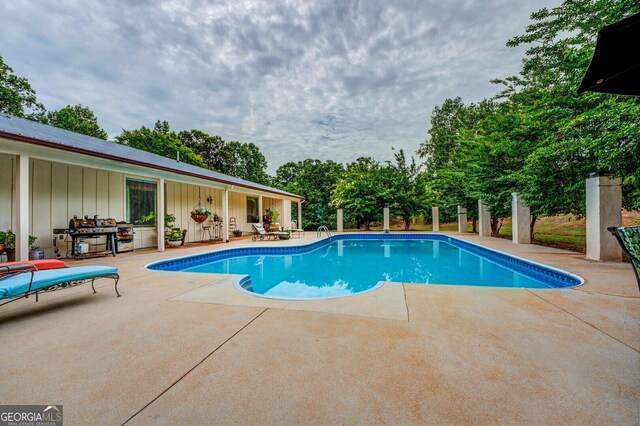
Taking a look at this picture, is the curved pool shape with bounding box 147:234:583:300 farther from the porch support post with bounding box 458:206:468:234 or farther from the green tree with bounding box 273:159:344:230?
the green tree with bounding box 273:159:344:230

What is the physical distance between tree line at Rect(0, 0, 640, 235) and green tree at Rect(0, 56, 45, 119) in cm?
7

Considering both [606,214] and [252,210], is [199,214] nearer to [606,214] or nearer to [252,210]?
[252,210]

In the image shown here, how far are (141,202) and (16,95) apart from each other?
18.1 meters

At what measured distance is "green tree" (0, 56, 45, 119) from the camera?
1624 cm

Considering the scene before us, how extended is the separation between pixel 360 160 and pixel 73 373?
63.8 feet

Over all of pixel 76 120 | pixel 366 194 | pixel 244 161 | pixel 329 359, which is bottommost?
pixel 329 359

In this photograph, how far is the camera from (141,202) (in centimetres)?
893

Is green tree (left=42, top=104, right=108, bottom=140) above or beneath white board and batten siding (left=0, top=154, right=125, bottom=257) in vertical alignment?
above

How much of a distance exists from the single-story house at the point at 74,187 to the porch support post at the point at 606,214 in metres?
11.1

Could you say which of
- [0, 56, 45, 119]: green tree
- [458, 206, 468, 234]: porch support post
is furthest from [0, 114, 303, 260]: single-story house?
[0, 56, 45, 119]: green tree

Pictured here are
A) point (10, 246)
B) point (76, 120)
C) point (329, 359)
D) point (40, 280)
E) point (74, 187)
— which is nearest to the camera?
→ point (329, 359)

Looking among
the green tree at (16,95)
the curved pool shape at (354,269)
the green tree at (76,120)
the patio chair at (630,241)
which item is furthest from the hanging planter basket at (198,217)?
the green tree at (76,120)

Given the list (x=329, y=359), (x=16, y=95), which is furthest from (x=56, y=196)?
(x=16, y=95)

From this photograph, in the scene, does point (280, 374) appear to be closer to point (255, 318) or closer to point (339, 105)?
point (255, 318)
